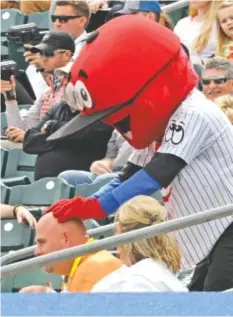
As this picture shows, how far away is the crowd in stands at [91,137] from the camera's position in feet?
13.7

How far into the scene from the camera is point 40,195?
648 centimetres

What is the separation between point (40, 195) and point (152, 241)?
238 centimetres

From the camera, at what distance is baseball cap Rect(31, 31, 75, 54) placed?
7.11 m

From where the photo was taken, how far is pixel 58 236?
448 cm

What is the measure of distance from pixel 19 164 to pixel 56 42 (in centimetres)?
72

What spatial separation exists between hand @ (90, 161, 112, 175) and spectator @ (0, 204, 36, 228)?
402 millimetres

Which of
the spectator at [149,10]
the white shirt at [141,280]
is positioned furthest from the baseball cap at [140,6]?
the white shirt at [141,280]

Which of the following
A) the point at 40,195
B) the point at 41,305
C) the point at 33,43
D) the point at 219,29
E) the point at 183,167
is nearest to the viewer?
the point at 41,305

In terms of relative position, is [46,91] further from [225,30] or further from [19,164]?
[225,30]

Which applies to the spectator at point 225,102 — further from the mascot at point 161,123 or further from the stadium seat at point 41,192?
the mascot at point 161,123

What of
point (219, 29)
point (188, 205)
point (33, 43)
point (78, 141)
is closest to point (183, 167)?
point (188, 205)

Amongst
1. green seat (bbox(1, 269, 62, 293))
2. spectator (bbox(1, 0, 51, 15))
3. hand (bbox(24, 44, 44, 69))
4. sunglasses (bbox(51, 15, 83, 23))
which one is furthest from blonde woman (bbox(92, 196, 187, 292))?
spectator (bbox(1, 0, 51, 15))

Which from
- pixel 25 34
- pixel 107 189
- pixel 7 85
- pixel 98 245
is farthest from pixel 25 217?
pixel 98 245

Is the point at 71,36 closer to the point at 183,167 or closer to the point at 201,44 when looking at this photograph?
the point at 201,44
